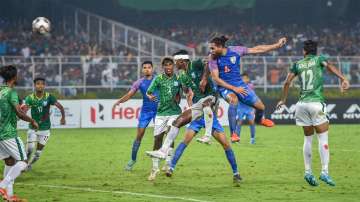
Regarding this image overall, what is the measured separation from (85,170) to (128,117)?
16.8 metres

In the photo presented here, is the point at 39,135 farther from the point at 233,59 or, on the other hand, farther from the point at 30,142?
the point at 233,59

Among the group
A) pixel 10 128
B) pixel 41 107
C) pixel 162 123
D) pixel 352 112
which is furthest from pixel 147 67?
pixel 352 112

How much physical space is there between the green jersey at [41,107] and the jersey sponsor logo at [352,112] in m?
21.1

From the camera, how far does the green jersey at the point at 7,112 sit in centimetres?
1320

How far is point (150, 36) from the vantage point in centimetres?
4456

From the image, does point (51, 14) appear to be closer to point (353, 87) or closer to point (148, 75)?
point (353, 87)

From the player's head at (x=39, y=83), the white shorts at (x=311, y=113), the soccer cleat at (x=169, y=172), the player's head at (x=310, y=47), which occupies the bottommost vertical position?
the soccer cleat at (x=169, y=172)

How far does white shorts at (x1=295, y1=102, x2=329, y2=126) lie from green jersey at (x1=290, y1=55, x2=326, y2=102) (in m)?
0.10

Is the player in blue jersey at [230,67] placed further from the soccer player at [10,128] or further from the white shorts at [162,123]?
the soccer player at [10,128]

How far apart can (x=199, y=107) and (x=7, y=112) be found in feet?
Answer: 13.0

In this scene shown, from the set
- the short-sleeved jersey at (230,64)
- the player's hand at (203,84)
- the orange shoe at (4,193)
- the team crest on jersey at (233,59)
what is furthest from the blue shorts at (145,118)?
the orange shoe at (4,193)

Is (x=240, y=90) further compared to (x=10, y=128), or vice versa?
(x=240, y=90)

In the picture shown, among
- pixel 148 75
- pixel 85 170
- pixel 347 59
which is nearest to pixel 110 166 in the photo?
pixel 85 170

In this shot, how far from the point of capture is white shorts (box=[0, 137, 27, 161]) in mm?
13242
